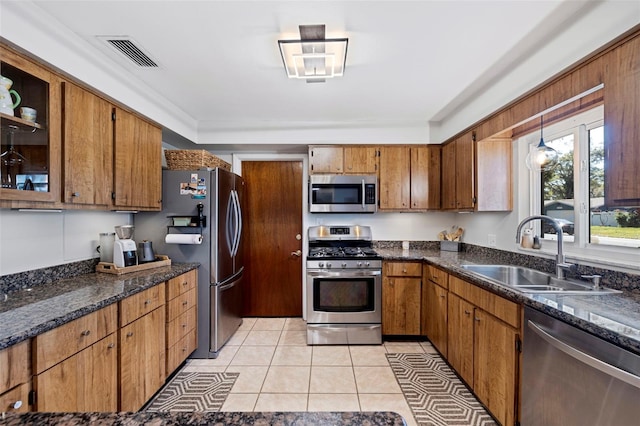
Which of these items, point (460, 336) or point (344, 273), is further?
point (344, 273)

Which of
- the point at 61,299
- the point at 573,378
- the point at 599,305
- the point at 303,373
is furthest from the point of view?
the point at 303,373

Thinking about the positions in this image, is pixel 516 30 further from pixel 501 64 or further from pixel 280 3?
pixel 280 3

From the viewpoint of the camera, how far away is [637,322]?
120 centimetres

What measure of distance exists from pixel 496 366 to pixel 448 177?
6.55ft

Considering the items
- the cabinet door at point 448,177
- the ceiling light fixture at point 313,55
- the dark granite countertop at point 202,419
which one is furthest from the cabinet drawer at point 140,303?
the cabinet door at point 448,177

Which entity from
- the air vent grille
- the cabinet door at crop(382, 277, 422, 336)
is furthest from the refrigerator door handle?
the cabinet door at crop(382, 277, 422, 336)

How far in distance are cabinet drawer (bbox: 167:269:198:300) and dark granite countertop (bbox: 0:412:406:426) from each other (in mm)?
1779

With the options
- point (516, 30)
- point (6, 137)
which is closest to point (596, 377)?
point (516, 30)

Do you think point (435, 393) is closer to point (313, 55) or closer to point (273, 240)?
point (273, 240)

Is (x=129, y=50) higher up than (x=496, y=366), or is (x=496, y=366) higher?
(x=129, y=50)

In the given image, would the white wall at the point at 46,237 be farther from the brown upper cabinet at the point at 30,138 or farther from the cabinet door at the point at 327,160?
the cabinet door at the point at 327,160

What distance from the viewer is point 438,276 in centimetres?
274

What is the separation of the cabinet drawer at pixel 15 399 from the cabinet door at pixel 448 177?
3.35 m

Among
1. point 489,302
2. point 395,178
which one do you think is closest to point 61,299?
point 489,302
